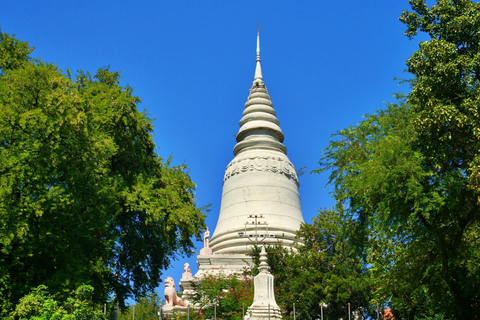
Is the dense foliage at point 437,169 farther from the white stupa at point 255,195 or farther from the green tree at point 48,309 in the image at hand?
the white stupa at point 255,195

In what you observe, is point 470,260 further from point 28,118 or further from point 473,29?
point 28,118

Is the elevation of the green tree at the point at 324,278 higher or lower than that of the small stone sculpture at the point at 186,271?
lower

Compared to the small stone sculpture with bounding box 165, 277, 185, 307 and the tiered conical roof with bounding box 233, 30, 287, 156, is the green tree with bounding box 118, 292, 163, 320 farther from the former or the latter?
the tiered conical roof with bounding box 233, 30, 287, 156

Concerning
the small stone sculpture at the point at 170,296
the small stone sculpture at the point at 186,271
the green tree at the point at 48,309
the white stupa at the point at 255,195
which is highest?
the white stupa at the point at 255,195

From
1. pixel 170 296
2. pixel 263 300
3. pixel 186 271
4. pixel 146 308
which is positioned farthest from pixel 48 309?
pixel 146 308

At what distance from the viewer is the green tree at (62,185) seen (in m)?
12.6

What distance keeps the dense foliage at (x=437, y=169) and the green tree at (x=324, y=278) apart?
3.86m

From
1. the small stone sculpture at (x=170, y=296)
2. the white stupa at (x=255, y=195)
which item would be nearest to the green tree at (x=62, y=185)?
the small stone sculpture at (x=170, y=296)

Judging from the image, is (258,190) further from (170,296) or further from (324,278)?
(324,278)

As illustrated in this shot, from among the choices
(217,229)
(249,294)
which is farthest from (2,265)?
(217,229)

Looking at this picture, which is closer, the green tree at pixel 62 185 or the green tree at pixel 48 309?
the green tree at pixel 48 309

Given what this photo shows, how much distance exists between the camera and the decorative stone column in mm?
12039

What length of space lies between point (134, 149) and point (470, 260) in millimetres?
11235

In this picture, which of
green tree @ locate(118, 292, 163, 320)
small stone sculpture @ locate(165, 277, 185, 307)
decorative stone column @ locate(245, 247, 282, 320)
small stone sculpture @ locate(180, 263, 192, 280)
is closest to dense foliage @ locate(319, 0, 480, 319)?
decorative stone column @ locate(245, 247, 282, 320)
